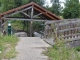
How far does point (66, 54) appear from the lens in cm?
582

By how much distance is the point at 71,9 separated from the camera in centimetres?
3067

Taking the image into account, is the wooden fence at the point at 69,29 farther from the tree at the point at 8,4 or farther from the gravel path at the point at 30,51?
the tree at the point at 8,4

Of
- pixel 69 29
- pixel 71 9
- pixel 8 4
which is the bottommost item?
pixel 69 29

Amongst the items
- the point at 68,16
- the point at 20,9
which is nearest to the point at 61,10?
the point at 68,16

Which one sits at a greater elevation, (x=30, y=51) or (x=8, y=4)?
(x=8, y=4)

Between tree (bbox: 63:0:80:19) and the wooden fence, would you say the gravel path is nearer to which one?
the wooden fence

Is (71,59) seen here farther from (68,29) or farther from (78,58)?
(68,29)

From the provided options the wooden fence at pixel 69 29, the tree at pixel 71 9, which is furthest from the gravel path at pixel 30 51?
the tree at pixel 71 9

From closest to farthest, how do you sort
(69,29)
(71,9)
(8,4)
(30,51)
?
(30,51) < (69,29) < (71,9) < (8,4)

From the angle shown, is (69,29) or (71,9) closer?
(69,29)

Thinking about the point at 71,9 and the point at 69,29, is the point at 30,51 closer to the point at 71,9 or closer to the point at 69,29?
the point at 69,29

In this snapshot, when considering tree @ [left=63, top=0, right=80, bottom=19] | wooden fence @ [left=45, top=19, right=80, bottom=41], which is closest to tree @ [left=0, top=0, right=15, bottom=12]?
tree @ [left=63, top=0, right=80, bottom=19]

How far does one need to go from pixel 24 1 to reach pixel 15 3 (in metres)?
1.51

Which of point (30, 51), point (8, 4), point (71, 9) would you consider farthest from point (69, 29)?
point (8, 4)
